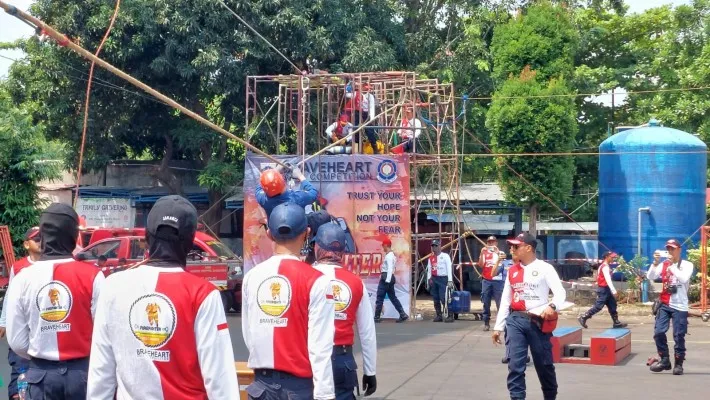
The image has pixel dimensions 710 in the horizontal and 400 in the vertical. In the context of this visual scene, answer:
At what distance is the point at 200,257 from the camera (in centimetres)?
2158

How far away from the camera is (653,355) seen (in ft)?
52.0

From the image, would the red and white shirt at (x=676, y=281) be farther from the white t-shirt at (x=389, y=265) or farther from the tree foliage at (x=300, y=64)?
the tree foliage at (x=300, y=64)

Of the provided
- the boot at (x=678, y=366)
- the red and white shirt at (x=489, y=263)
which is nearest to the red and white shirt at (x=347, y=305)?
the boot at (x=678, y=366)

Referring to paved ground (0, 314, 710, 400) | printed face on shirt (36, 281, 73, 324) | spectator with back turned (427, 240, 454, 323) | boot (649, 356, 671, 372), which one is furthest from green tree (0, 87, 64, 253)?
printed face on shirt (36, 281, 73, 324)

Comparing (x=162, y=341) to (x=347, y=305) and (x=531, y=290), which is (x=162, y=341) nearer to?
(x=347, y=305)

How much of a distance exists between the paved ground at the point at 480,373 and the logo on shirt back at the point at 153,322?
7.57 meters

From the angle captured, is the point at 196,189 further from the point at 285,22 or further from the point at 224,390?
the point at 224,390

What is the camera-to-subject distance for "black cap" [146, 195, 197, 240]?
13.8 feet

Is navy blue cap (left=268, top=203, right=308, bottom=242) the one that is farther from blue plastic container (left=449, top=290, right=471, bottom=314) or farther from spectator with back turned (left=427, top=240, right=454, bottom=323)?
blue plastic container (left=449, top=290, right=471, bottom=314)

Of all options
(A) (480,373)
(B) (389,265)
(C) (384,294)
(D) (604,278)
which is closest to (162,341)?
(A) (480,373)

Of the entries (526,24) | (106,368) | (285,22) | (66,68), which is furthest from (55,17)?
(106,368)

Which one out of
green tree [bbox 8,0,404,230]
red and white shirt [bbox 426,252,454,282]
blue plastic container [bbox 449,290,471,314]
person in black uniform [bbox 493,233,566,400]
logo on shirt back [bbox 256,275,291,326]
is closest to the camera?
logo on shirt back [bbox 256,275,291,326]

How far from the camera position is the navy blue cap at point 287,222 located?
552 cm

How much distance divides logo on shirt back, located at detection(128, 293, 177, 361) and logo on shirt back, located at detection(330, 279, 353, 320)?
296cm
